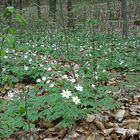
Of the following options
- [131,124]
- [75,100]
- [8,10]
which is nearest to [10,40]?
[8,10]

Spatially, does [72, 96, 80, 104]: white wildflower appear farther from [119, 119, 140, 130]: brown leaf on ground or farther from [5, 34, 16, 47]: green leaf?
[5, 34, 16, 47]: green leaf

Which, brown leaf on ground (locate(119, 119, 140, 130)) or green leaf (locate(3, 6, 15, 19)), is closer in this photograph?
green leaf (locate(3, 6, 15, 19))

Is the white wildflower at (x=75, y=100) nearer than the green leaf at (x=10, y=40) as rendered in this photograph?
No

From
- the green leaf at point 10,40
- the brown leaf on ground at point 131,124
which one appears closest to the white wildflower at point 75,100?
the brown leaf on ground at point 131,124

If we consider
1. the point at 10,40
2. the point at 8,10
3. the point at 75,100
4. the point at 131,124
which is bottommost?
the point at 131,124

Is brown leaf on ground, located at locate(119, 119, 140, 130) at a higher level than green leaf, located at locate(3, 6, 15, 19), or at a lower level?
Result: lower

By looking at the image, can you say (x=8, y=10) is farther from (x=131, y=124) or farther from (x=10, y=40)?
(x=131, y=124)

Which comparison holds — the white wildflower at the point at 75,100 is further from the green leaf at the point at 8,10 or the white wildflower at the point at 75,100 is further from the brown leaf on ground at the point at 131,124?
the green leaf at the point at 8,10

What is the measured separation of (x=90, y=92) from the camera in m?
4.11

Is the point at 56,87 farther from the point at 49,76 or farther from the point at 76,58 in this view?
the point at 76,58

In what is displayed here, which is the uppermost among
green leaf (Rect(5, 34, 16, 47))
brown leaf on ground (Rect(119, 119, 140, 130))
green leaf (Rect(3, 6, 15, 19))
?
green leaf (Rect(3, 6, 15, 19))

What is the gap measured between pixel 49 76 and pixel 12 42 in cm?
415

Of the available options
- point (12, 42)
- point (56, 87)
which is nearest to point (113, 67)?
point (56, 87)

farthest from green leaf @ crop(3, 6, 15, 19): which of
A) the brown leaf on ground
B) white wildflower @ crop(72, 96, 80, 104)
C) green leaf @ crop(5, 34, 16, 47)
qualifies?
the brown leaf on ground
